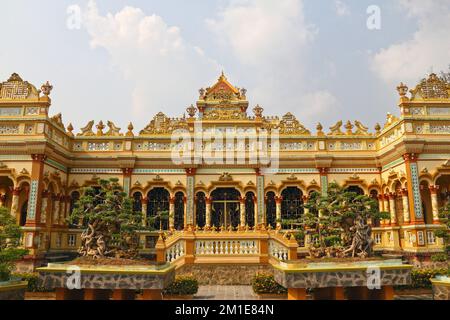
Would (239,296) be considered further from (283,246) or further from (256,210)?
(256,210)

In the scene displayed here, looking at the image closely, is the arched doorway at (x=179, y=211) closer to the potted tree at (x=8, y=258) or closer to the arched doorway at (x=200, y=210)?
the arched doorway at (x=200, y=210)

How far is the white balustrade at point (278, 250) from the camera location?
14273mm

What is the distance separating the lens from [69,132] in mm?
19391

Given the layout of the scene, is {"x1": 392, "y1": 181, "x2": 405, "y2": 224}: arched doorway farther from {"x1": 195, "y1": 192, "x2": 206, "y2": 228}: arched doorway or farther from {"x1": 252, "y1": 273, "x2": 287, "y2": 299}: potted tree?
{"x1": 195, "y1": 192, "x2": 206, "y2": 228}: arched doorway

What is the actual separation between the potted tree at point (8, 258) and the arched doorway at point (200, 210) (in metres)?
9.39

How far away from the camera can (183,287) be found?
38.6 ft

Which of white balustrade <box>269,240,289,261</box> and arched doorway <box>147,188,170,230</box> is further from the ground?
arched doorway <box>147,188,170,230</box>

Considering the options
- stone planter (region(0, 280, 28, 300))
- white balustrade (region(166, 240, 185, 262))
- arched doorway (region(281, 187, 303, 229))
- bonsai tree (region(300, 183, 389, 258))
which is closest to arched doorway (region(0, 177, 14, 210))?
white balustrade (region(166, 240, 185, 262))

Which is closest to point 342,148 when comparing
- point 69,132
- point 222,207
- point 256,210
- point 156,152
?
point 256,210

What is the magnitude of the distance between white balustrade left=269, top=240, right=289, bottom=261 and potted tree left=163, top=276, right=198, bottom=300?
12.3 ft

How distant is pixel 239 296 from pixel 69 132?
13.0 m

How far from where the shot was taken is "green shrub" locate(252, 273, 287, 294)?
11.8m

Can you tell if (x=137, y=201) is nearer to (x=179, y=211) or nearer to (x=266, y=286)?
(x=179, y=211)

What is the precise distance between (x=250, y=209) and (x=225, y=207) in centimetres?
132
